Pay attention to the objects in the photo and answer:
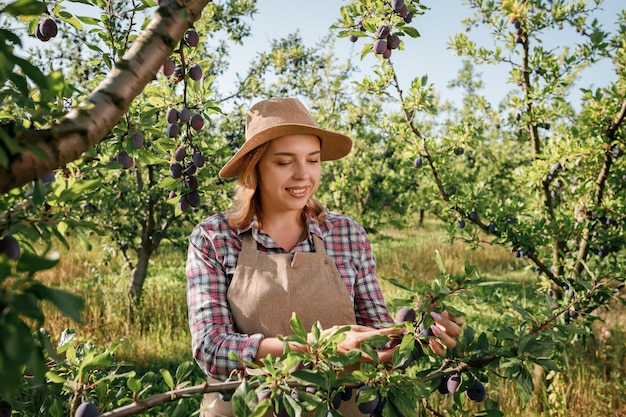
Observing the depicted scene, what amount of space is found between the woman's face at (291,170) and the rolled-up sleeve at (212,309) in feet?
0.81

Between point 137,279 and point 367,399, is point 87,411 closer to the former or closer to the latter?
point 367,399

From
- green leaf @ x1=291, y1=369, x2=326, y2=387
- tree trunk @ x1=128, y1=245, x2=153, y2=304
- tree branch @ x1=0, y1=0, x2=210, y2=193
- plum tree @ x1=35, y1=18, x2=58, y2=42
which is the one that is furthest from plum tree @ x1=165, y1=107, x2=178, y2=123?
tree trunk @ x1=128, y1=245, x2=153, y2=304

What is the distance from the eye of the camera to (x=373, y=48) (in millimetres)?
1949

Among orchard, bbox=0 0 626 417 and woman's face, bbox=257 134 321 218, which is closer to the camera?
orchard, bbox=0 0 626 417

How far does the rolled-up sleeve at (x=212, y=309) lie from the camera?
137 cm

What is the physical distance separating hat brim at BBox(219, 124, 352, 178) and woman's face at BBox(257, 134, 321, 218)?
0.03 meters

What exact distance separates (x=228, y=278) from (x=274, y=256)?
0.18 meters

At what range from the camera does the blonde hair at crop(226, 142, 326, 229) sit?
1.69m

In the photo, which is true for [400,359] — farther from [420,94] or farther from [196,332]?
[420,94]

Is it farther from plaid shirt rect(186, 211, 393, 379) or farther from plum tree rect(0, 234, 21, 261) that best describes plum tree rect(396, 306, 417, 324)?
plum tree rect(0, 234, 21, 261)

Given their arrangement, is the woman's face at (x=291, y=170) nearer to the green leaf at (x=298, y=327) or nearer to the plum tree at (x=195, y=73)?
the plum tree at (x=195, y=73)

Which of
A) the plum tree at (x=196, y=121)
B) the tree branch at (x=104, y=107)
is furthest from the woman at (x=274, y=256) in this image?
the tree branch at (x=104, y=107)

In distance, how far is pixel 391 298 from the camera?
5.92 meters

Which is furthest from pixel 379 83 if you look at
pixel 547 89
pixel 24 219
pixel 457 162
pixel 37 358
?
pixel 457 162
